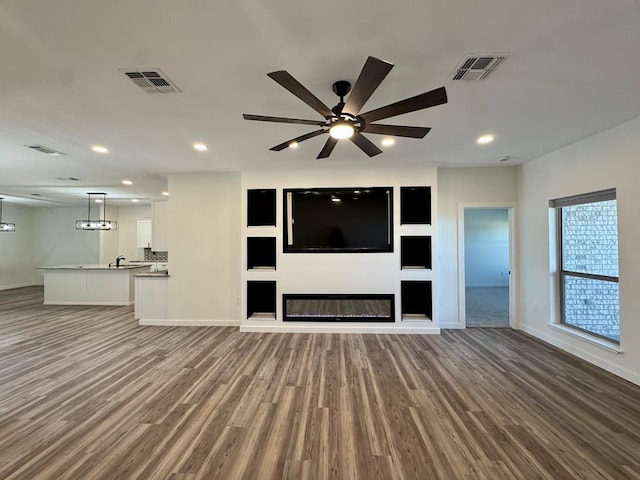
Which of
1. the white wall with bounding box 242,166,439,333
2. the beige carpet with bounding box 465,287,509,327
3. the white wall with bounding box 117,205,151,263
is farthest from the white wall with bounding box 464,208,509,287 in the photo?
the white wall with bounding box 117,205,151,263

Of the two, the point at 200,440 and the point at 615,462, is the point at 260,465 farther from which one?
the point at 615,462

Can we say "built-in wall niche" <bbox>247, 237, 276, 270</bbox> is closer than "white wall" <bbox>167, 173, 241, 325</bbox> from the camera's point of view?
Yes

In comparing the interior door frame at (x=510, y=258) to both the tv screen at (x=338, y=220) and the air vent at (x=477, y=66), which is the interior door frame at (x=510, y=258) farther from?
the air vent at (x=477, y=66)

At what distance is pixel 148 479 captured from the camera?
1719 millimetres

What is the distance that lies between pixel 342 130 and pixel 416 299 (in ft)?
12.2

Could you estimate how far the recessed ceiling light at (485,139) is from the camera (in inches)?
132

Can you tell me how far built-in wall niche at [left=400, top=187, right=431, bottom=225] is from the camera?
458cm

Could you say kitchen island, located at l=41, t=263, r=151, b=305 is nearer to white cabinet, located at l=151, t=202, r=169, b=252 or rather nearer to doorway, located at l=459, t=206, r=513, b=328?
white cabinet, located at l=151, t=202, r=169, b=252

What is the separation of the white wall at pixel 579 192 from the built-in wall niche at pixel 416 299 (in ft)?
5.20

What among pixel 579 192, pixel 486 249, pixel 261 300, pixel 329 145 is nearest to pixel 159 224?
pixel 261 300

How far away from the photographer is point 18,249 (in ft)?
29.7

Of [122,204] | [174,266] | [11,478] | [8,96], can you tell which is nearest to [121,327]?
[174,266]

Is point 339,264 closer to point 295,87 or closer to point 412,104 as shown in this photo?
point 412,104

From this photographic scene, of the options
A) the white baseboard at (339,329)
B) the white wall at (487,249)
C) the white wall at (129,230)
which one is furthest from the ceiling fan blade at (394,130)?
the white wall at (129,230)
